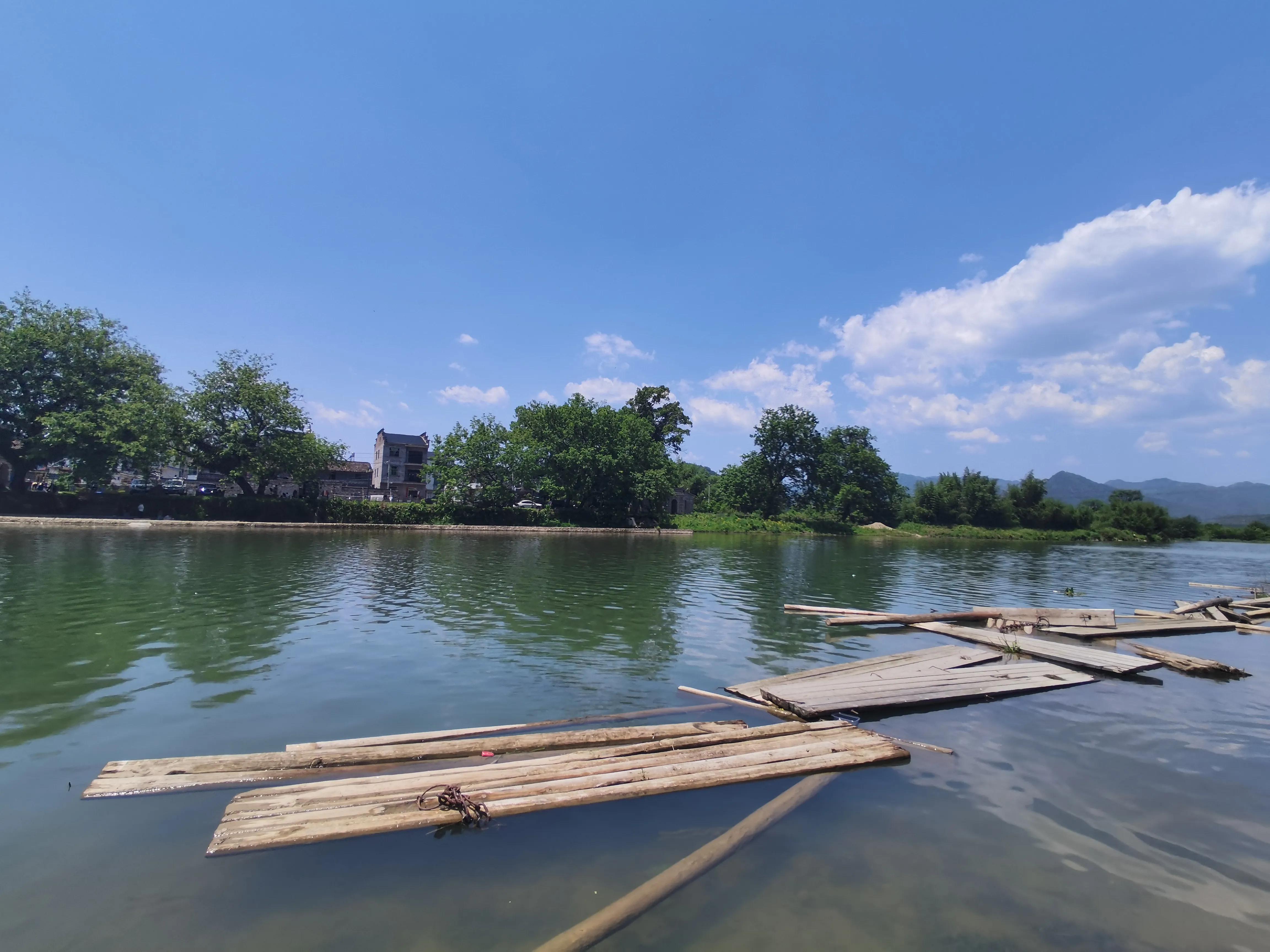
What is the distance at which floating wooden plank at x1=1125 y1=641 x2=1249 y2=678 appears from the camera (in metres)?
12.7

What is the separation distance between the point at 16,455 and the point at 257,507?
18703mm

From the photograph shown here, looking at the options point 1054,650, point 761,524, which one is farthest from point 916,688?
point 761,524

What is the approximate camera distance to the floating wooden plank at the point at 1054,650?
12.7 meters

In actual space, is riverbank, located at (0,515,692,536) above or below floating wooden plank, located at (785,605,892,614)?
above

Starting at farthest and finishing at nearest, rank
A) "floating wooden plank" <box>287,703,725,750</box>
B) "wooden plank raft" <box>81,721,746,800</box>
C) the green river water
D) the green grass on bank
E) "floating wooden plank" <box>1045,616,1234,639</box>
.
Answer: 1. the green grass on bank
2. "floating wooden plank" <box>1045,616,1234,639</box>
3. "floating wooden plank" <box>287,703,725,750</box>
4. "wooden plank raft" <box>81,721,746,800</box>
5. the green river water

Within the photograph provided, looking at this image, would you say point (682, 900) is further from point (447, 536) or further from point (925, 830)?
point (447, 536)

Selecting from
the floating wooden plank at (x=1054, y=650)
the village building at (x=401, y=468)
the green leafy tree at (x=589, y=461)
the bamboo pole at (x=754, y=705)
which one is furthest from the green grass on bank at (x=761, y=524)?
the bamboo pole at (x=754, y=705)

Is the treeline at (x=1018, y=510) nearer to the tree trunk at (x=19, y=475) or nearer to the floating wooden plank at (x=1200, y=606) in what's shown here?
the floating wooden plank at (x=1200, y=606)

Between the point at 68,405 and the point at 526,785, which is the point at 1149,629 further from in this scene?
the point at 68,405

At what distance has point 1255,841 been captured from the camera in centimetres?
616

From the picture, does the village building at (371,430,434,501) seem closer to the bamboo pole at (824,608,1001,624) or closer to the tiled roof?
the tiled roof

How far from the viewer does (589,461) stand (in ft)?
211

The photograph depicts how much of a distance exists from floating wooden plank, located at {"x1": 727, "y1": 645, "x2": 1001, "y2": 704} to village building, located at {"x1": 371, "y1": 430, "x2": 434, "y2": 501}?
80.6 meters

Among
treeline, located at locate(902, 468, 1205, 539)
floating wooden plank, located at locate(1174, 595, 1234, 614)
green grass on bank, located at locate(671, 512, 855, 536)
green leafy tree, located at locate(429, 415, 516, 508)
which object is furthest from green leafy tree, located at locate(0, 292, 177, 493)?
treeline, located at locate(902, 468, 1205, 539)
